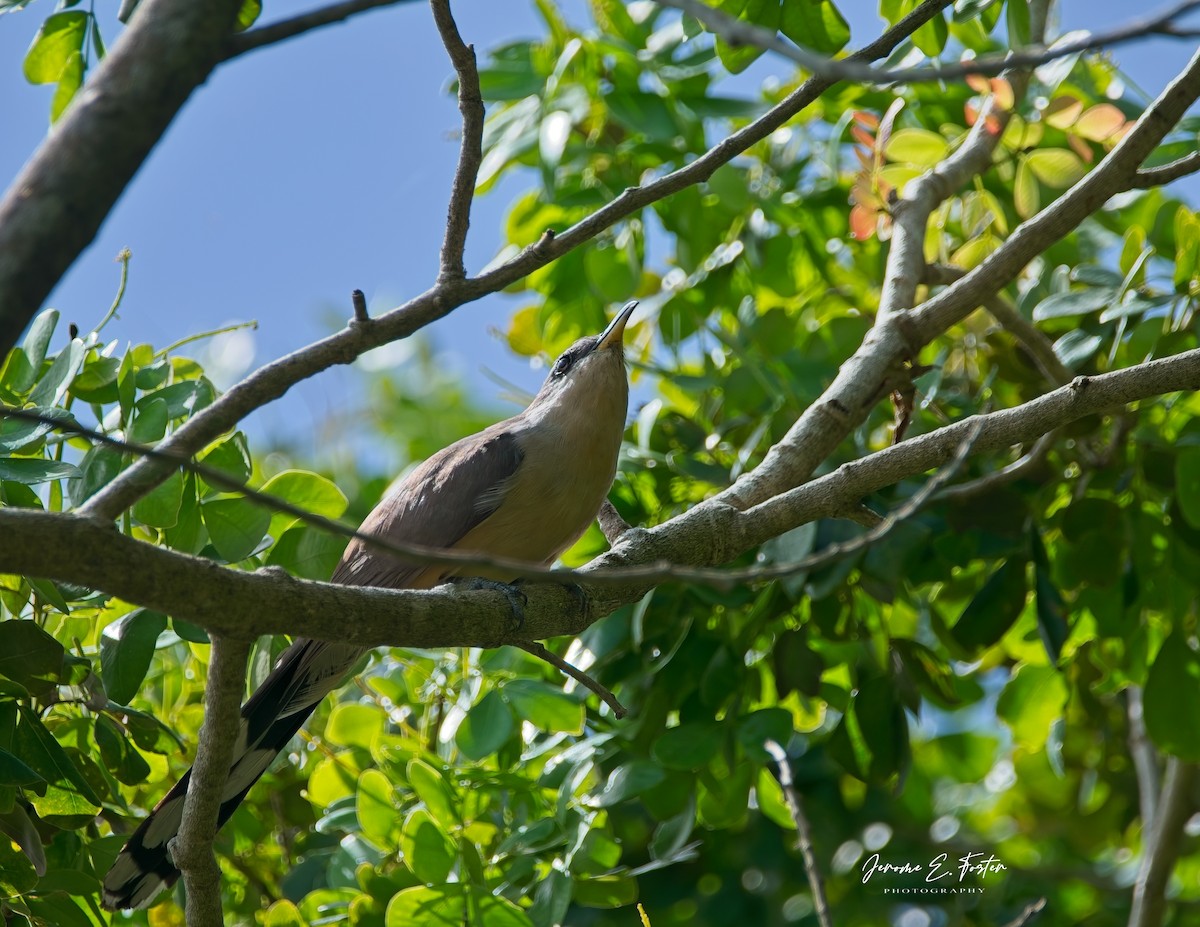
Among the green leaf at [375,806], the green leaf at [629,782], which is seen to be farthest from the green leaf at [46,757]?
the green leaf at [629,782]

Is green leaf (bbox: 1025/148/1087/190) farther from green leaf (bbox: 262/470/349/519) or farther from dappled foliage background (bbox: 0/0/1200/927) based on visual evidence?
green leaf (bbox: 262/470/349/519)

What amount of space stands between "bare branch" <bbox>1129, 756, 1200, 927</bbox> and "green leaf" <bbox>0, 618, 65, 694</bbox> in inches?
138

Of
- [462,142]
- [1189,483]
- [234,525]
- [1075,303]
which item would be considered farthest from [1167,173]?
[234,525]

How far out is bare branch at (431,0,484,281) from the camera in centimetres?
244

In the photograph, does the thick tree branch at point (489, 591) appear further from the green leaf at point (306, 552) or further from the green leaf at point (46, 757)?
the green leaf at point (46, 757)

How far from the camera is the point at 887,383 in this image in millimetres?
3459

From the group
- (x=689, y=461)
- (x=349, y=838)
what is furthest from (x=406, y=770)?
(x=689, y=461)

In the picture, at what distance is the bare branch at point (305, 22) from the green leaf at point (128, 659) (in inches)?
60.4

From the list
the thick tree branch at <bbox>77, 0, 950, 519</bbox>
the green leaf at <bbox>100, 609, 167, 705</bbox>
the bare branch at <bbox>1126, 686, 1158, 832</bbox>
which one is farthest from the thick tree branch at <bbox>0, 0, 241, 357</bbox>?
the bare branch at <bbox>1126, 686, 1158, 832</bbox>

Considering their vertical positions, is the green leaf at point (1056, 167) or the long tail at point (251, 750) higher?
the green leaf at point (1056, 167)

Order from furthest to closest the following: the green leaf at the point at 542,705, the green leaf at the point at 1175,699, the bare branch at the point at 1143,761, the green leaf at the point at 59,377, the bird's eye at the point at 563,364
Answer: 1. the bird's eye at the point at 563,364
2. the bare branch at the point at 1143,761
3. the green leaf at the point at 1175,699
4. the green leaf at the point at 542,705
5. the green leaf at the point at 59,377

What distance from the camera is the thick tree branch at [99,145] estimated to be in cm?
139

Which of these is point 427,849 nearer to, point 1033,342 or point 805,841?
point 805,841

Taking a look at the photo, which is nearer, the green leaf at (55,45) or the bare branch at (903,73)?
the bare branch at (903,73)
